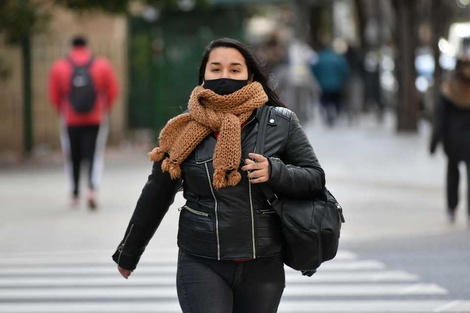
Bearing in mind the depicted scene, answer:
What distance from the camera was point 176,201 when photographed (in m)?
14.6

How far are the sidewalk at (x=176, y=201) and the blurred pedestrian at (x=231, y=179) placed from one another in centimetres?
Answer: 622

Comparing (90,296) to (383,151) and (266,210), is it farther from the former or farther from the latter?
(383,151)

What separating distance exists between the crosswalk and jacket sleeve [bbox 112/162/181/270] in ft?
10.2

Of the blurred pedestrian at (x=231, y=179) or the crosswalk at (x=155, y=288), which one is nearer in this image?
the blurred pedestrian at (x=231, y=179)

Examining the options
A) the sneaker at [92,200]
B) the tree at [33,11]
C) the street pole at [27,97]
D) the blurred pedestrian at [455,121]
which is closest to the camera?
the blurred pedestrian at [455,121]

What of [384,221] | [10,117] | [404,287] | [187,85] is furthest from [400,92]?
[404,287]

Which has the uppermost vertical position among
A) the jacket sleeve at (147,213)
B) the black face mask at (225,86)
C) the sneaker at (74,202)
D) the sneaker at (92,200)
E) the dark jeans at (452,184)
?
the black face mask at (225,86)

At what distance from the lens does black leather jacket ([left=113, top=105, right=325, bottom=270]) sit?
16.0ft

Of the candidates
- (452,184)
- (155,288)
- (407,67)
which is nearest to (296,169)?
(155,288)

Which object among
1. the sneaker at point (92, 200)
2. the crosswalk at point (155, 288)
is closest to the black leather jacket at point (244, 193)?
the crosswalk at point (155, 288)

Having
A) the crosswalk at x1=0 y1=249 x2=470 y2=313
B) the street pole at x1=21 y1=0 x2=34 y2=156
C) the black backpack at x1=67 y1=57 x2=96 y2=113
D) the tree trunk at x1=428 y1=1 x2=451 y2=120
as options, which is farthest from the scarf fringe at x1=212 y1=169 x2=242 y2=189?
the tree trunk at x1=428 y1=1 x2=451 y2=120

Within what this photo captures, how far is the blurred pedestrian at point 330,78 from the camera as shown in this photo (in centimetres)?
2815

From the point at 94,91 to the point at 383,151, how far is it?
9.11 metres

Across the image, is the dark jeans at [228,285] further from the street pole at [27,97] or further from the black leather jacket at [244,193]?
the street pole at [27,97]
